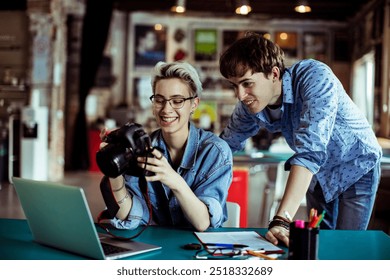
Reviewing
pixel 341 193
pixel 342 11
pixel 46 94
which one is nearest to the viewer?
pixel 341 193

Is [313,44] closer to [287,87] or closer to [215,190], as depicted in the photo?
[287,87]

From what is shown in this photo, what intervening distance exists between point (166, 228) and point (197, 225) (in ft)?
0.35

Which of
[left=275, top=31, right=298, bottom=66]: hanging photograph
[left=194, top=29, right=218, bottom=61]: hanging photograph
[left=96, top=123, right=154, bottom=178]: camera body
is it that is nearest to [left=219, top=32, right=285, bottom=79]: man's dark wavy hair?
[left=96, top=123, right=154, bottom=178]: camera body

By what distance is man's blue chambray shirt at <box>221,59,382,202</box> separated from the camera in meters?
1.75

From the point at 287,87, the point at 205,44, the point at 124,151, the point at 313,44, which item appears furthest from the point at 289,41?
the point at 124,151

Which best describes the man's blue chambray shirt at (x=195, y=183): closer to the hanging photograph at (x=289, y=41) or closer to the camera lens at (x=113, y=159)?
the camera lens at (x=113, y=159)

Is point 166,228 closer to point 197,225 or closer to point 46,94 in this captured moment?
point 197,225

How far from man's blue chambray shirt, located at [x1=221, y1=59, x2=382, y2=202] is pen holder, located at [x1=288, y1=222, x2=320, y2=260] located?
481mm

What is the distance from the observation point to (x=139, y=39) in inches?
425

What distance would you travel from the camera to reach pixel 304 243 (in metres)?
1.27

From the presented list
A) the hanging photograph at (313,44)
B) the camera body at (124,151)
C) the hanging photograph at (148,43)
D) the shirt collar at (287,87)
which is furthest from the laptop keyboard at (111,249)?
the hanging photograph at (313,44)

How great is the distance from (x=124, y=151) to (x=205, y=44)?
9818mm

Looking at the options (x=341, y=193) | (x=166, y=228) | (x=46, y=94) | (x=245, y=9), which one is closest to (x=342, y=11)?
(x=245, y=9)

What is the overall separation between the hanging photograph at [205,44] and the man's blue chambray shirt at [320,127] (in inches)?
348
